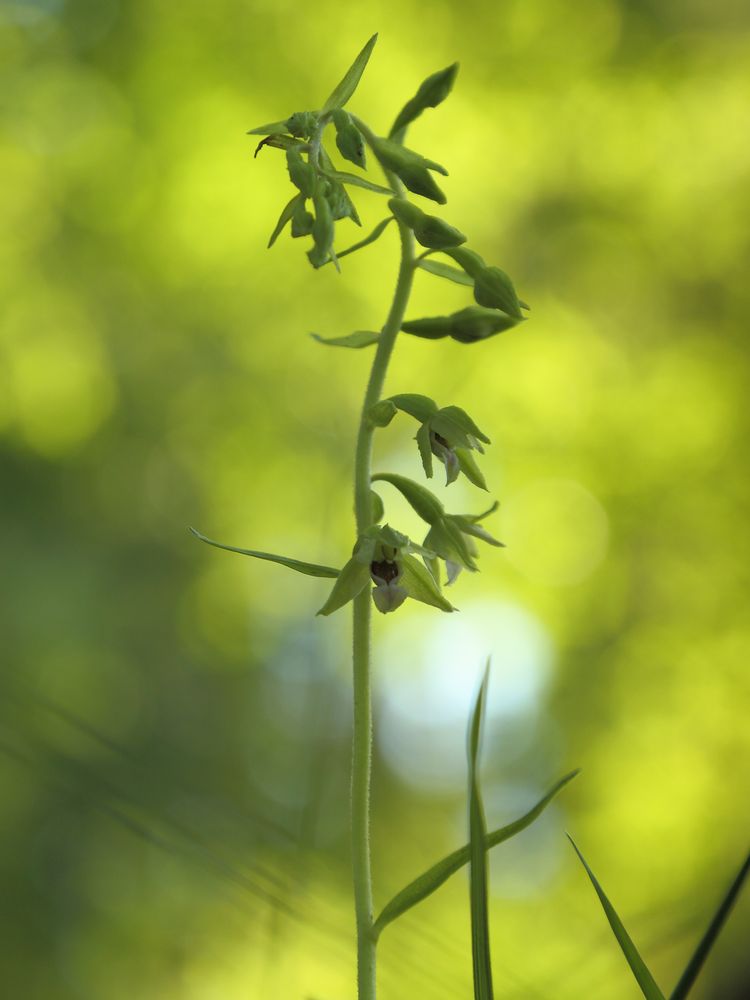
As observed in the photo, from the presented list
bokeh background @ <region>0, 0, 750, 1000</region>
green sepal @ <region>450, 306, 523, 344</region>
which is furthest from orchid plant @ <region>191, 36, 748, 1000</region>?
bokeh background @ <region>0, 0, 750, 1000</region>

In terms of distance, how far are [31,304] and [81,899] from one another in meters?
3.26

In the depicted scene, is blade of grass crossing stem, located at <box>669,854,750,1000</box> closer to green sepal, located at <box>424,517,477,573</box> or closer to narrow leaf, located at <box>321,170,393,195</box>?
green sepal, located at <box>424,517,477,573</box>

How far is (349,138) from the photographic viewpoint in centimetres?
88

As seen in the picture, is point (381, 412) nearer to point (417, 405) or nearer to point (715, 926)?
point (417, 405)

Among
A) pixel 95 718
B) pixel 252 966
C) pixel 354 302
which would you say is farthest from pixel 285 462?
pixel 252 966

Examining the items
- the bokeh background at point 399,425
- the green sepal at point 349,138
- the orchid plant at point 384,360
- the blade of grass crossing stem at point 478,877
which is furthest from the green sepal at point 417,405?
the bokeh background at point 399,425

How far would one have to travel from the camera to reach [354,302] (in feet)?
17.2

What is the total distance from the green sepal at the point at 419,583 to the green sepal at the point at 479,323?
21 cm

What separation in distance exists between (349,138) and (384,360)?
0.66 ft

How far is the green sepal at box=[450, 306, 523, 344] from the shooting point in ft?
2.73

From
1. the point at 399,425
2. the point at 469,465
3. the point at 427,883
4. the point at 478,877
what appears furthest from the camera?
the point at 399,425

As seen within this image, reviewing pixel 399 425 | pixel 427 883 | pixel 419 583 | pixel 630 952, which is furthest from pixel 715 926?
pixel 399 425

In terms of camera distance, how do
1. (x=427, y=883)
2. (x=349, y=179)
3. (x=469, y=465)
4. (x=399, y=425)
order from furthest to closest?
(x=399, y=425)
(x=469, y=465)
(x=349, y=179)
(x=427, y=883)

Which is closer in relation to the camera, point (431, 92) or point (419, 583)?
point (431, 92)
